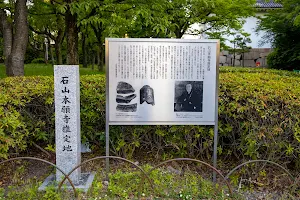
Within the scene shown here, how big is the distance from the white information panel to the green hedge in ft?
0.85

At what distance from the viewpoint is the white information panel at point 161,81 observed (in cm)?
306

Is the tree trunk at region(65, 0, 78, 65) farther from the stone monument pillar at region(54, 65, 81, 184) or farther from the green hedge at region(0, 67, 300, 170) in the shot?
the stone monument pillar at region(54, 65, 81, 184)

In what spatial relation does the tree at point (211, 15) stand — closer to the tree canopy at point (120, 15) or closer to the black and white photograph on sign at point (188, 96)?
the tree canopy at point (120, 15)

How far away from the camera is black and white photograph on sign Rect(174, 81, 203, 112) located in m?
3.12

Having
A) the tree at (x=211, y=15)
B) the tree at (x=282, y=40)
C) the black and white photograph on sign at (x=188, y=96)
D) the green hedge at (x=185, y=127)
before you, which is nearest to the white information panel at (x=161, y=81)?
the black and white photograph on sign at (x=188, y=96)

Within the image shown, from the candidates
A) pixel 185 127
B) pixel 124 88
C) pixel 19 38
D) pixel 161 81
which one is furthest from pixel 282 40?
pixel 124 88

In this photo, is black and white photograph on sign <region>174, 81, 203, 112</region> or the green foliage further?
the green foliage

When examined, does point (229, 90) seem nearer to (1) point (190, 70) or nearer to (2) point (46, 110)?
(1) point (190, 70)

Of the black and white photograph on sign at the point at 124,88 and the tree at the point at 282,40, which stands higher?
the tree at the point at 282,40

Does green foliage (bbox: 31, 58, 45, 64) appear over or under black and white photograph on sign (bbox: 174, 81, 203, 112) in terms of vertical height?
over

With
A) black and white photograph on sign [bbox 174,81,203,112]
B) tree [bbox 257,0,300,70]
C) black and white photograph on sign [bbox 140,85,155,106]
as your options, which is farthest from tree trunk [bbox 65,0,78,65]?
tree [bbox 257,0,300,70]

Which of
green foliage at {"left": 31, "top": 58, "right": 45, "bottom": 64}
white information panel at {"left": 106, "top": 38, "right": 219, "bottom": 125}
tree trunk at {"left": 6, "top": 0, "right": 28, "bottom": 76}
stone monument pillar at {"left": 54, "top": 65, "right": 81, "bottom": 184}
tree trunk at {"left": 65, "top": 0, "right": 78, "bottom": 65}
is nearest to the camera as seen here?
stone monument pillar at {"left": 54, "top": 65, "right": 81, "bottom": 184}

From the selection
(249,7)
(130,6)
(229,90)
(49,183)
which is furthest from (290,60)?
(49,183)

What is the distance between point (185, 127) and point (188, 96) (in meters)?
0.40
